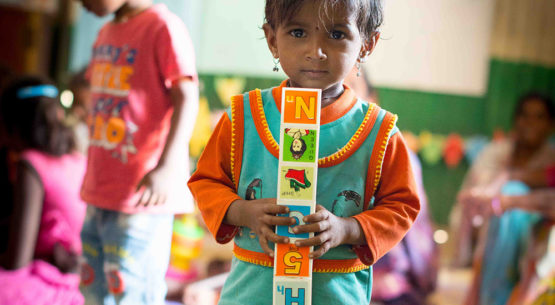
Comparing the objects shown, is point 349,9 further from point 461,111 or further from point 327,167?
point 461,111

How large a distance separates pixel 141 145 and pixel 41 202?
52 centimetres

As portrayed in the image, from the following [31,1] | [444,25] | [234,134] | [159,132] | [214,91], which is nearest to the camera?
[234,134]

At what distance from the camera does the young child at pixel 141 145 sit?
2.92ft

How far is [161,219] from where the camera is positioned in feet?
2.98

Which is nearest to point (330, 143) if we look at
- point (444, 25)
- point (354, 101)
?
point (354, 101)

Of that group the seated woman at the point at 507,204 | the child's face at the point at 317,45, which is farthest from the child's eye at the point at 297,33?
the seated woman at the point at 507,204

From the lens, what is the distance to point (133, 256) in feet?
2.93

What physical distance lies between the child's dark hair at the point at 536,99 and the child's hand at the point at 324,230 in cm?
157

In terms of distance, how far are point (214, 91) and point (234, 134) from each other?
50 centimetres

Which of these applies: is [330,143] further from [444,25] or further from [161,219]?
[444,25]

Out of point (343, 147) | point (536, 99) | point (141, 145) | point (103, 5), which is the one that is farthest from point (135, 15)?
point (536, 99)

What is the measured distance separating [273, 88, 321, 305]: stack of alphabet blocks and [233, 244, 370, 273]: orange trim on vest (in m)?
0.05

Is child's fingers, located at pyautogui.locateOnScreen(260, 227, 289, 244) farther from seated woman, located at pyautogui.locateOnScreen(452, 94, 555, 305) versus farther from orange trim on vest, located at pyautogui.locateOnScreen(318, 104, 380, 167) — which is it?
seated woman, located at pyautogui.locateOnScreen(452, 94, 555, 305)

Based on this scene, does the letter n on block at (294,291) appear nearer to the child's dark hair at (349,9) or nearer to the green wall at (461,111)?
the child's dark hair at (349,9)
